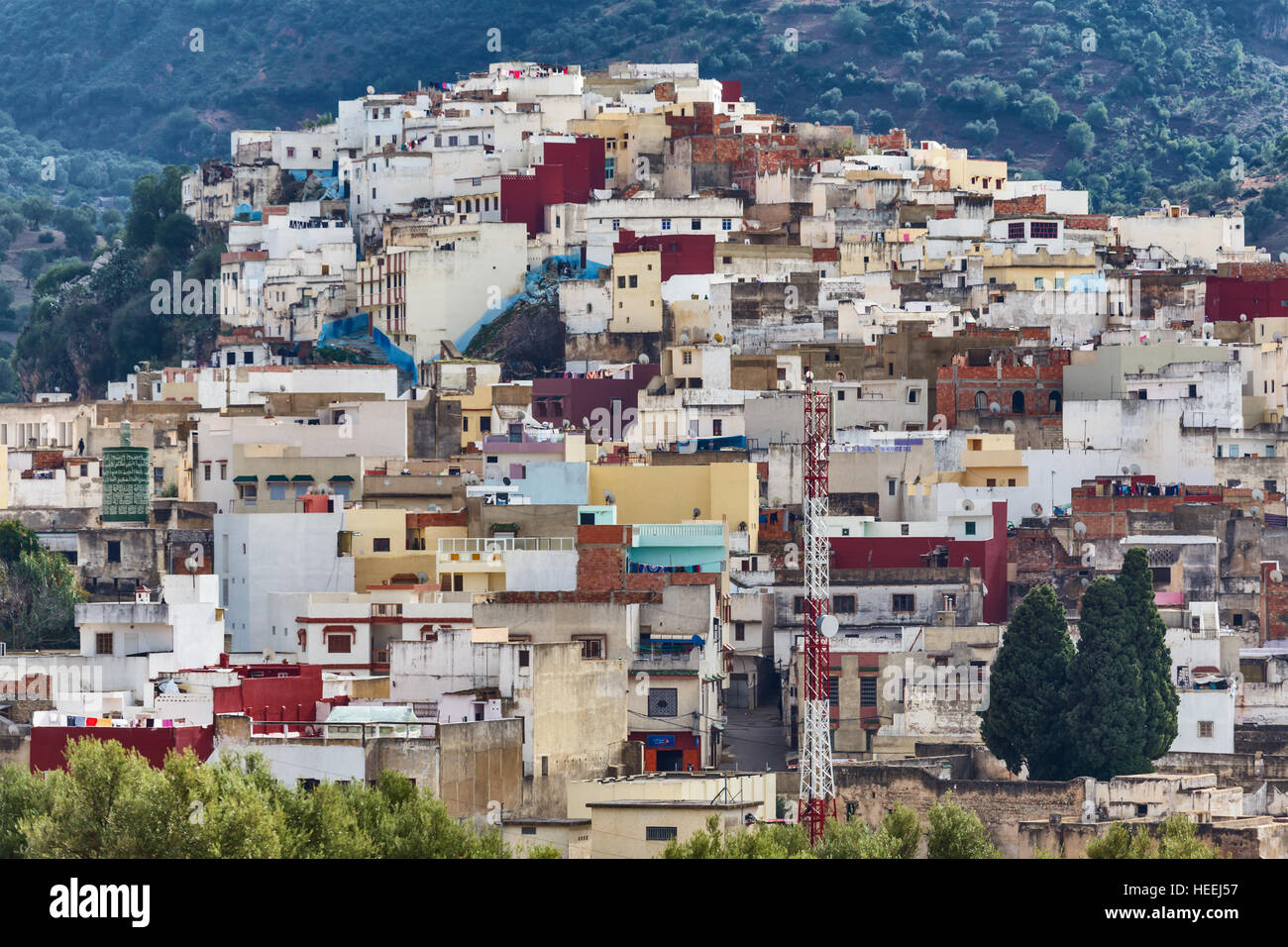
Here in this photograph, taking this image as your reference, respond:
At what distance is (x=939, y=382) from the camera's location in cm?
7419

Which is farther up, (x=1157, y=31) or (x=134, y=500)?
(x=1157, y=31)

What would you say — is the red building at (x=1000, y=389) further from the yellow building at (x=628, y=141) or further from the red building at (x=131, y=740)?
the red building at (x=131, y=740)

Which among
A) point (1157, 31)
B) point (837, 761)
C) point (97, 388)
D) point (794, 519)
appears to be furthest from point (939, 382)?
point (1157, 31)

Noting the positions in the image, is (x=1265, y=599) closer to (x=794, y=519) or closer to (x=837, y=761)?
(x=794, y=519)

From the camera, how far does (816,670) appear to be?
47.9m

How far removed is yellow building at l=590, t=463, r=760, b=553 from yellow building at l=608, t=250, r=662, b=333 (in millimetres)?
18992

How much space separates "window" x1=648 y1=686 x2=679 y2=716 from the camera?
166 ft

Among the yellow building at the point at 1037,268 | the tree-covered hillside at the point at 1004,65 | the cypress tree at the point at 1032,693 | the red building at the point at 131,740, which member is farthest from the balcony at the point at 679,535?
the tree-covered hillside at the point at 1004,65

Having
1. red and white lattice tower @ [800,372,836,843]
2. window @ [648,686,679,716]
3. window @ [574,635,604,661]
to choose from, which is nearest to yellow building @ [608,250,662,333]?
red and white lattice tower @ [800,372,836,843]

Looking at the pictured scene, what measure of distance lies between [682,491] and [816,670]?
52.0ft

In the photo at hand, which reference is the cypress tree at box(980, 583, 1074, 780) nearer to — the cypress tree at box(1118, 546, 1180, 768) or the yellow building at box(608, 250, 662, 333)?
the cypress tree at box(1118, 546, 1180, 768)

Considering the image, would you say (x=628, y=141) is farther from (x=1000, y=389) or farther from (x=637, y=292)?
(x=1000, y=389)
